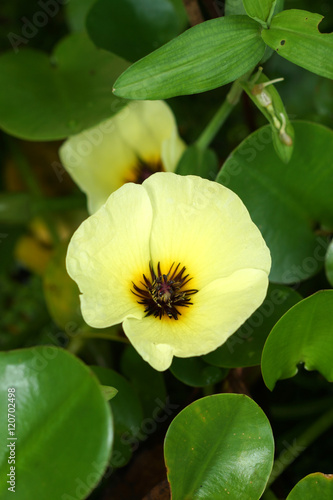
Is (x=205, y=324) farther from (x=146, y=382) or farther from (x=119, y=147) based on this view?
(x=119, y=147)

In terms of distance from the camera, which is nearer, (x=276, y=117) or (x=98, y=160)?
(x=276, y=117)

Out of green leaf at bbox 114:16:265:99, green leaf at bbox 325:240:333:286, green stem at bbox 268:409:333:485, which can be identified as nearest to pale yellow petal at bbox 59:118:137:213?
green leaf at bbox 114:16:265:99

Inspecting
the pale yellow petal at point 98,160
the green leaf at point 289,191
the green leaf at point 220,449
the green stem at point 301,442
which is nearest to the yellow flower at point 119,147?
the pale yellow petal at point 98,160

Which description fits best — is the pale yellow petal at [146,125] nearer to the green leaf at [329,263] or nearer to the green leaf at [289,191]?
the green leaf at [289,191]

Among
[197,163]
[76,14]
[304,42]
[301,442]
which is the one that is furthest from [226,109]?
[301,442]

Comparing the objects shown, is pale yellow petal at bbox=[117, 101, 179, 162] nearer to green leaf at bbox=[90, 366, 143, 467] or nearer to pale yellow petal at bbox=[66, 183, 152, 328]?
pale yellow petal at bbox=[66, 183, 152, 328]
